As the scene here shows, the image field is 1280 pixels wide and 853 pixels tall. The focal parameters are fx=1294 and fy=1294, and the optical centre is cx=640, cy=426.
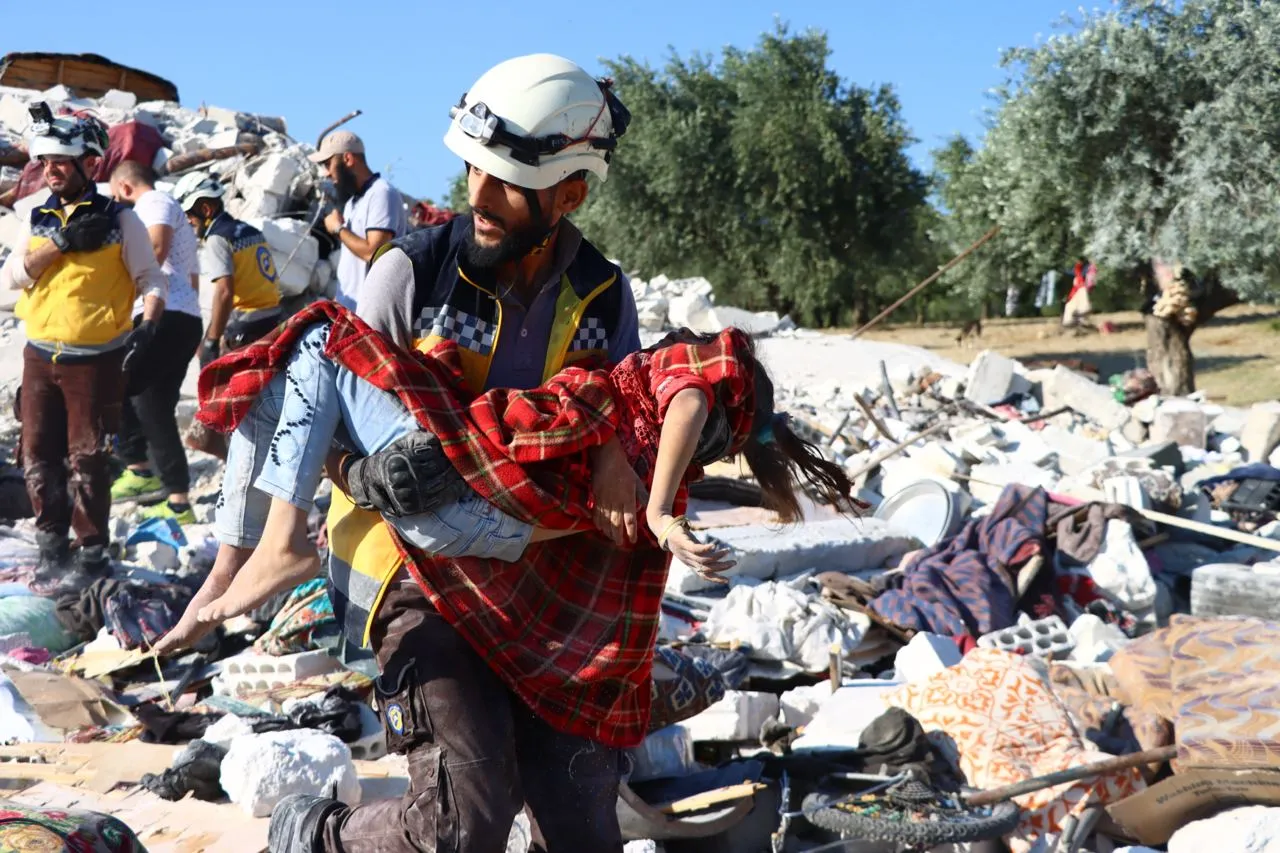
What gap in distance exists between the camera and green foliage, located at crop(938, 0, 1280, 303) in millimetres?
16438

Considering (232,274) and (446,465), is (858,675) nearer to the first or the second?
(446,465)

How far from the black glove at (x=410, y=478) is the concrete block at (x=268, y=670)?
9.30ft

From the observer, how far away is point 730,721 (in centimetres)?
454

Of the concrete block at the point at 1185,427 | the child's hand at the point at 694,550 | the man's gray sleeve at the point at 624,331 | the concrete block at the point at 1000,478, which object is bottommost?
the concrete block at the point at 1000,478

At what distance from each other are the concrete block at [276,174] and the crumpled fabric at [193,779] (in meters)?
10.5

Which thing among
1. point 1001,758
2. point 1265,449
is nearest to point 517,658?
point 1001,758

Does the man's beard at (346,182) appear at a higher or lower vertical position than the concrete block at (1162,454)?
higher

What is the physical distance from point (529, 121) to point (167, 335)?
5.62m

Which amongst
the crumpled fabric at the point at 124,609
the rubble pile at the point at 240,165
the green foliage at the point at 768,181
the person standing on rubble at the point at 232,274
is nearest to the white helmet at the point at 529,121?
the crumpled fabric at the point at 124,609

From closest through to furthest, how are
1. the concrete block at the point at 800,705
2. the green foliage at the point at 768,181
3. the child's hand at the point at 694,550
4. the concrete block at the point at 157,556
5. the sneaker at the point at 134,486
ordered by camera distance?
1. the child's hand at the point at 694,550
2. the concrete block at the point at 800,705
3. the concrete block at the point at 157,556
4. the sneaker at the point at 134,486
5. the green foliage at the point at 768,181

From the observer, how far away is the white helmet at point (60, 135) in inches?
233

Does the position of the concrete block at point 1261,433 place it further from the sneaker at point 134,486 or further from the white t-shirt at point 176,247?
the sneaker at point 134,486

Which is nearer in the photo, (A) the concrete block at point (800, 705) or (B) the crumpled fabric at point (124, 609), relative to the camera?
(A) the concrete block at point (800, 705)

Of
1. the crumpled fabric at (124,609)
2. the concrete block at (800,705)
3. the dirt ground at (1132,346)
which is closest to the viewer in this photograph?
the concrete block at (800,705)
